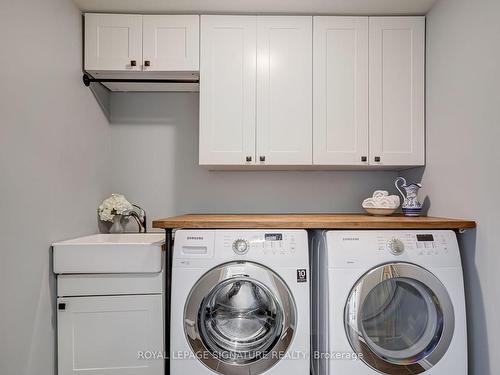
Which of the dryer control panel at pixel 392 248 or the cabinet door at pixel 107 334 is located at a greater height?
the dryer control panel at pixel 392 248

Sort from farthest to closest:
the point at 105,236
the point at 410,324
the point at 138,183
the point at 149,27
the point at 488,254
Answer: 1. the point at 138,183
2. the point at 105,236
3. the point at 149,27
4. the point at 410,324
5. the point at 488,254

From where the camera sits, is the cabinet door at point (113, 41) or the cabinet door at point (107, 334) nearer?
the cabinet door at point (107, 334)

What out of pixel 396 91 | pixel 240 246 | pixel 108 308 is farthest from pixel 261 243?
pixel 396 91

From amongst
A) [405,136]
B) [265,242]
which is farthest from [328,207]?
[265,242]

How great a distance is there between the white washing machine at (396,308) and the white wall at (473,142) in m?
0.11

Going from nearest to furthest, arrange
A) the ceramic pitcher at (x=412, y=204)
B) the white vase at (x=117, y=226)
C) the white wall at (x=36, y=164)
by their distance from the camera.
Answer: the white wall at (x=36, y=164) → the ceramic pitcher at (x=412, y=204) → the white vase at (x=117, y=226)

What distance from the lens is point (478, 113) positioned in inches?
60.1

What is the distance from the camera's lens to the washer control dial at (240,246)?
1.55m

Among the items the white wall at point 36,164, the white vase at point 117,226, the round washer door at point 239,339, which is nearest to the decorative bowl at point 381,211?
the round washer door at point 239,339

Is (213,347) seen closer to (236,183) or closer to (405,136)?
(236,183)

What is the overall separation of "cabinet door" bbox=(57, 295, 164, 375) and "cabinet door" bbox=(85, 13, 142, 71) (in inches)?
56.6

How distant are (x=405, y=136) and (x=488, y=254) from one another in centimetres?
84

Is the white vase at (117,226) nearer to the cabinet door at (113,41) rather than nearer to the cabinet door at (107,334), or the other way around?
the cabinet door at (107,334)

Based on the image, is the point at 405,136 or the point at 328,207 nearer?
the point at 405,136
